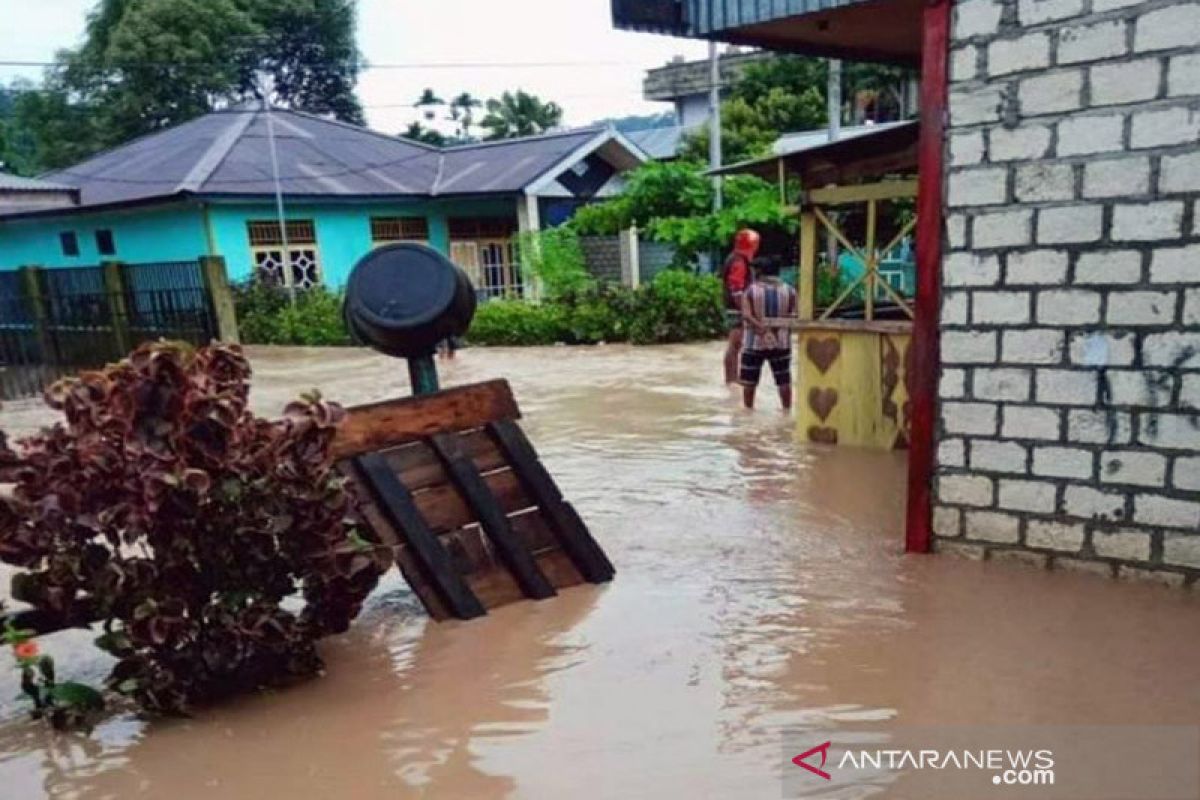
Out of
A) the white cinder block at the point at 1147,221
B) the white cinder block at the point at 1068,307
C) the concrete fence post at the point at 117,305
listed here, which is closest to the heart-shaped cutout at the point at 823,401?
the white cinder block at the point at 1068,307

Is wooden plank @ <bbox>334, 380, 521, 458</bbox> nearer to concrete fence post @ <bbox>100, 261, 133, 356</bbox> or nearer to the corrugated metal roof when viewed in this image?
concrete fence post @ <bbox>100, 261, 133, 356</bbox>

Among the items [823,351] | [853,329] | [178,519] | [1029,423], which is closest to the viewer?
[178,519]

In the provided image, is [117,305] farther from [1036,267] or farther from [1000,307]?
[1036,267]

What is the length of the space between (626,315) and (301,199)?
7.99 meters

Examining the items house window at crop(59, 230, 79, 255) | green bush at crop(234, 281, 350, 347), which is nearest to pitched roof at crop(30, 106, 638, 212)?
house window at crop(59, 230, 79, 255)

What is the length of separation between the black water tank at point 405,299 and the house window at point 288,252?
15944mm

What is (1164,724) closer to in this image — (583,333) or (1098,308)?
(1098,308)

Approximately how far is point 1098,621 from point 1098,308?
1373 mm

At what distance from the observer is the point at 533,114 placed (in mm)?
37219

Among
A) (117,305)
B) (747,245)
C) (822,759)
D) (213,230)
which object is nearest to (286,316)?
(213,230)

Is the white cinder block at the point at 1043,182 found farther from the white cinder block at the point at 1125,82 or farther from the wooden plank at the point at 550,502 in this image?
the wooden plank at the point at 550,502

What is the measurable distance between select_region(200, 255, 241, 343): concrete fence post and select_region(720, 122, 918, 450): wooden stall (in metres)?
5.86

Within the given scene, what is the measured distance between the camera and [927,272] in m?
4.62

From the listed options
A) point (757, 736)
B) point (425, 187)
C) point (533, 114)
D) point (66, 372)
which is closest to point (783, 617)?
point (757, 736)
